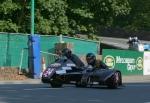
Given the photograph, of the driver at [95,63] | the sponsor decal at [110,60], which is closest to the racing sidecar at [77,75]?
Result: the driver at [95,63]

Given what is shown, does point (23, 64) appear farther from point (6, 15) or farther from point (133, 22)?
point (133, 22)

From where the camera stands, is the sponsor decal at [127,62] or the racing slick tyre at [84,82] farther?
the sponsor decal at [127,62]

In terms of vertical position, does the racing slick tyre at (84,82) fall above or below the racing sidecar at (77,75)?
below

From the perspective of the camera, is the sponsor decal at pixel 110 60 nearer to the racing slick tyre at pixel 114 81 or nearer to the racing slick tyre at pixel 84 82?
the racing slick tyre at pixel 84 82

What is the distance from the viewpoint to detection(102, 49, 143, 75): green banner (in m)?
38.3

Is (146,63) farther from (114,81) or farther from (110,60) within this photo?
(114,81)

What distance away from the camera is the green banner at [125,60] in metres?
38.3

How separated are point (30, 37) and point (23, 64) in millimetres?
1970

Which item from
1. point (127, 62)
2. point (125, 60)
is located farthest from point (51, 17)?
point (127, 62)

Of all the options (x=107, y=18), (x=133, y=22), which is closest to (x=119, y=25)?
(x=133, y=22)

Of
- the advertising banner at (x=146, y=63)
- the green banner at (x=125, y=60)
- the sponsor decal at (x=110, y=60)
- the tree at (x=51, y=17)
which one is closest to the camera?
the tree at (x=51, y=17)

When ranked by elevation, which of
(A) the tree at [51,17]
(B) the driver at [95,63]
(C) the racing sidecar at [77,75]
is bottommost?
(C) the racing sidecar at [77,75]

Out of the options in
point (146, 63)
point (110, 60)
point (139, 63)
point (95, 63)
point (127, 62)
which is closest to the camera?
point (95, 63)

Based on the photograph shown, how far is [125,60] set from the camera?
39219mm
